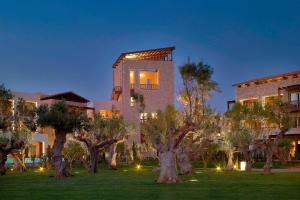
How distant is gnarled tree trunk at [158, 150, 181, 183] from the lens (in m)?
26.7

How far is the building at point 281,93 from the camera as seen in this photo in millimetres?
61344

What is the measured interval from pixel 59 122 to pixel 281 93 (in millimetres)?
37857

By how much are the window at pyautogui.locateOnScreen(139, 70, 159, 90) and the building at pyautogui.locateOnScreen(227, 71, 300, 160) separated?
1089cm

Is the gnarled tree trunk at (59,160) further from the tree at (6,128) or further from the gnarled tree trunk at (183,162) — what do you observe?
the gnarled tree trunk at (183,162)

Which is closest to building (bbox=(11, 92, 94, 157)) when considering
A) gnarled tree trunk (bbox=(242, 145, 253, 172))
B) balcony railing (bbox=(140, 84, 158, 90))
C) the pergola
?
the pergola

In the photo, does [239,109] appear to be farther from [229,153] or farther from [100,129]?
[100,129]

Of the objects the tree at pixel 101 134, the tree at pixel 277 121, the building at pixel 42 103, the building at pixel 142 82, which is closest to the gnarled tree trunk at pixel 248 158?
the tree at pixel 277 121

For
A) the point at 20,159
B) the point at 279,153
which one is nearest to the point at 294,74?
the point at 279,153

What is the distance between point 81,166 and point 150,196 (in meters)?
36.8

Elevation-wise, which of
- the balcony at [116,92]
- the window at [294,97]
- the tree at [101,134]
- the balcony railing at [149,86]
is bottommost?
the tree at [101,134]

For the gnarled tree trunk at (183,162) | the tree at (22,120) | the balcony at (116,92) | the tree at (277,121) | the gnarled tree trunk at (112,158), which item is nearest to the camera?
the gnarled tree trunk at (183,162)

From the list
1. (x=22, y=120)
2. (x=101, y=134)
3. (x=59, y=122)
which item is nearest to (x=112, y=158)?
(x=101, y=134)

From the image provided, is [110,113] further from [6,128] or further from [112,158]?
[6,128]

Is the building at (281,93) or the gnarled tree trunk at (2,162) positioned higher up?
the building at (281,93)
